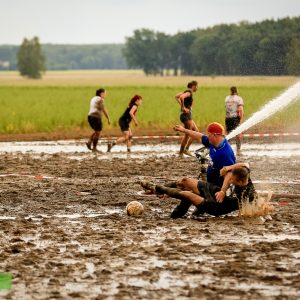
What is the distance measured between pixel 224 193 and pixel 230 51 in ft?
194

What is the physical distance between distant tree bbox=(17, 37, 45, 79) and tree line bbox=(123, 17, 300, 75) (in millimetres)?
18590

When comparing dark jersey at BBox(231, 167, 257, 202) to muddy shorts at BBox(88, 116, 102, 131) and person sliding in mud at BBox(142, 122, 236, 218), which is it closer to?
person sliding in mud at BBox(142, 122, 236, 218)

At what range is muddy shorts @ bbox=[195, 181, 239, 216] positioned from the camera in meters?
13.1

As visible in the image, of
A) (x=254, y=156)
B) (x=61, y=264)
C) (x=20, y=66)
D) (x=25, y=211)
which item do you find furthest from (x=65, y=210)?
(x=20, y=66)

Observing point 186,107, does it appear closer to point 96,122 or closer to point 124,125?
point 124,125

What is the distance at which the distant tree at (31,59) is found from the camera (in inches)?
7170

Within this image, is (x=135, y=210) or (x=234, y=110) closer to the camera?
(x=135, y=210)

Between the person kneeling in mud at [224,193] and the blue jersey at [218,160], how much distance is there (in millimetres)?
138

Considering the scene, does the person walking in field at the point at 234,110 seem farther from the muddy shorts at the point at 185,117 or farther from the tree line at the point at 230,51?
the muddy shorts at the point at 185,117

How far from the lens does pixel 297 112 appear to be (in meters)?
47.3

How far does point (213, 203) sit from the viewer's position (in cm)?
1313

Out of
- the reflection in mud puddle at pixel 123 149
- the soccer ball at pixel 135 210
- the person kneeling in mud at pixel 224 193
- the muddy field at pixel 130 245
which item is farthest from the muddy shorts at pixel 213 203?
the reflection in mud puddle at pixel 123 149

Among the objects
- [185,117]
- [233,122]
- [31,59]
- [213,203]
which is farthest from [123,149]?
[31,59]

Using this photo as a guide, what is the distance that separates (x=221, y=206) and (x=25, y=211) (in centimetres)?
301
